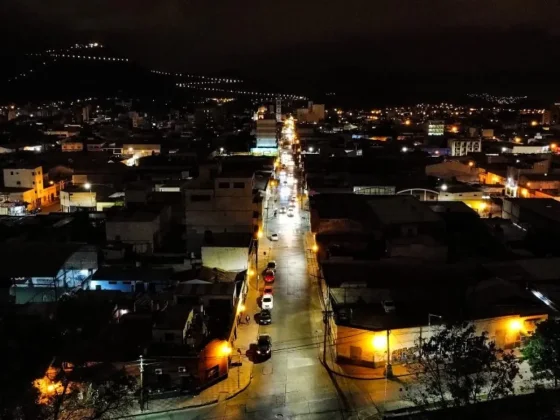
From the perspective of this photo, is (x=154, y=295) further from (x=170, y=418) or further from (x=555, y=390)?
(x=555, y=390)

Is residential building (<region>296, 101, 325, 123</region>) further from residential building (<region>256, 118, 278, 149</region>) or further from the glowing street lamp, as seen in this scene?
the glowing street lamp

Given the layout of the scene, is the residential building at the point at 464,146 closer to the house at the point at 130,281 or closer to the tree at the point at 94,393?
the house at the point at 130,281

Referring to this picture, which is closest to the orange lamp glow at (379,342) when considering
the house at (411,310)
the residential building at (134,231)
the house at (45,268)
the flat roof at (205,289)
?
the house at (411,310)

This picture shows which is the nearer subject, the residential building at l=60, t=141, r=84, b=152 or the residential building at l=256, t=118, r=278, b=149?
the residential building at l=60, t=141, r=84, b=152

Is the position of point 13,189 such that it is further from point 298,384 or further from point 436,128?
point 436,128

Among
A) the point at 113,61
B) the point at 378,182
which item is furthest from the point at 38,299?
the point at 113,61

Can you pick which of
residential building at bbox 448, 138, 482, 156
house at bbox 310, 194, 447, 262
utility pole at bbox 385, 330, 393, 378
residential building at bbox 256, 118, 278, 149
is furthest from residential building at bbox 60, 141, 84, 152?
utility pole at bbox 385, 330, 393, 378
